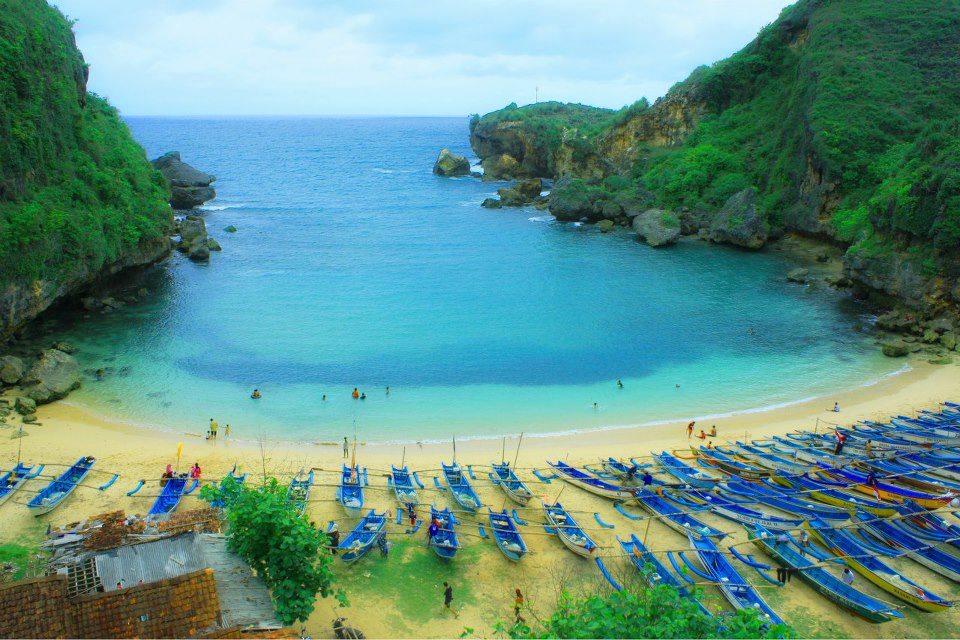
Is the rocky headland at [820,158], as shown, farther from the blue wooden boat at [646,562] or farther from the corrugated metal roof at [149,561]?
the corrugated metal roof at [149,561]

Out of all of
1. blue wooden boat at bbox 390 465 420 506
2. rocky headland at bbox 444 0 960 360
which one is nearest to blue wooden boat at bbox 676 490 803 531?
blue wooden boat at bbox 390 465 420 506

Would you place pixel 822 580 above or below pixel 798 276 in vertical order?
below

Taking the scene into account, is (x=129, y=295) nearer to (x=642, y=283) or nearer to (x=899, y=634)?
(x=642, y=283)

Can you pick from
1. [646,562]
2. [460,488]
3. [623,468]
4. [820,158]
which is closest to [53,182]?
[460,488]

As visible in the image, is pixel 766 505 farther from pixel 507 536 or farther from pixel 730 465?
pixel 507 536

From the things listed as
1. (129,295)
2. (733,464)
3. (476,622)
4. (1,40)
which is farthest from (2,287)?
(733,464)

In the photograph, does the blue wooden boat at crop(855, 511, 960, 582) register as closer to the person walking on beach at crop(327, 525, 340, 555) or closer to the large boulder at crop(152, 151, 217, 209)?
the person walking on beach at crop(327, 525, 340, 555)
